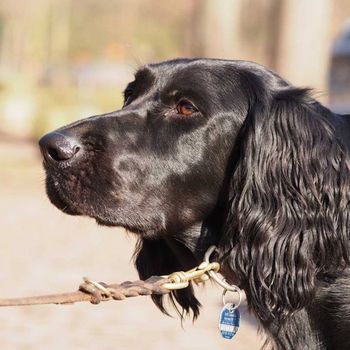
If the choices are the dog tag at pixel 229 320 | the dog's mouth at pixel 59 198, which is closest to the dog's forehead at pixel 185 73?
the dog's mouth at pixel 59 198

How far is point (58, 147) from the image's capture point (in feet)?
12.4

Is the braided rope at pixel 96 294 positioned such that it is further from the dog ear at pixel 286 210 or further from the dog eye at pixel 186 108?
the dog eye at pixel 186 108

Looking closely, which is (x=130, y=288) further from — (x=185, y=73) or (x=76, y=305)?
(x=76, y=305)

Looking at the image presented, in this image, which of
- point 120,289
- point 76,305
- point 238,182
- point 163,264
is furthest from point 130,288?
point 76,305

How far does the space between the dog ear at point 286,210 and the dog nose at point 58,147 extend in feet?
2.21

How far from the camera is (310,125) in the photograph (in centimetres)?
Answer: 385

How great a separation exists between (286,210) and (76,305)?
200 inches

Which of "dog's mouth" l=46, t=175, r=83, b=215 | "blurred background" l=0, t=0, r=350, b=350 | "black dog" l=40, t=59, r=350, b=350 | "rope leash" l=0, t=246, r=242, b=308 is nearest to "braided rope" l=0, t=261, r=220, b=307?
"rope leash" l=0, t=246, r=242, b=308

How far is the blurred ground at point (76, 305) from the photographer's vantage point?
7355mm

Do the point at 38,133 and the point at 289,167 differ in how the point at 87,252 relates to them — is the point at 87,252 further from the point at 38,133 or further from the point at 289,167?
A: the point at 38,133

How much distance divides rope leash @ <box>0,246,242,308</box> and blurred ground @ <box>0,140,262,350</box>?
2.33 ft

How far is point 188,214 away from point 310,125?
63cm

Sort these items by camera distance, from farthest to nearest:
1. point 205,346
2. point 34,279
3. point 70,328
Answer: point 34,279, point 70,328, point 205,346

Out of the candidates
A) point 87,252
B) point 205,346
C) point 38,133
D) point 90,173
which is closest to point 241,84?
point 90,173
